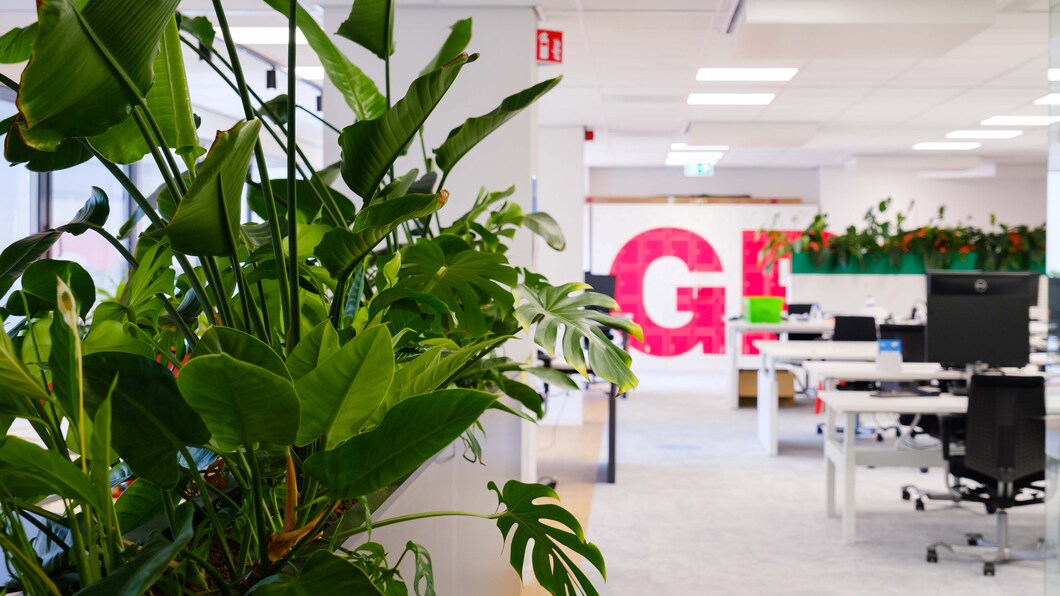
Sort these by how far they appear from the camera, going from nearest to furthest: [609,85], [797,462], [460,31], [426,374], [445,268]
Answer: [426,374], [445,268], [460,31], [797,462], [609,85]

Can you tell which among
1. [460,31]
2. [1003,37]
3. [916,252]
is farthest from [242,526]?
[916,252]

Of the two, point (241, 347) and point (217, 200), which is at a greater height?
point (217, 200)

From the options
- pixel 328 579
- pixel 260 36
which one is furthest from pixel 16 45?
pixel 260 36

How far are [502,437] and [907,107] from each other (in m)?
6.98

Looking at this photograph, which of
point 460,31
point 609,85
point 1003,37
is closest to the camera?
point 460,31

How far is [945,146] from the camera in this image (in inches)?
436

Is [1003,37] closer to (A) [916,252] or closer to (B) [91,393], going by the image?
(A) [916,252]

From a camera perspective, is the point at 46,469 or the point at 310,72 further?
the point at 310,72

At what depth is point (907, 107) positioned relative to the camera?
27.6 ft

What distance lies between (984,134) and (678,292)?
15.1 ft

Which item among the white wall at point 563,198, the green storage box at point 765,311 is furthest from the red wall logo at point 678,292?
the green storage box at point 765,311

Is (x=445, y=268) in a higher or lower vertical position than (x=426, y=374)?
higher

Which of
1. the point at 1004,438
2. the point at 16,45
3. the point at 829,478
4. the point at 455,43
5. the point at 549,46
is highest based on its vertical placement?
the point at 549,46

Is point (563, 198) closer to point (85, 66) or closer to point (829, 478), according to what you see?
point (829, 478)
